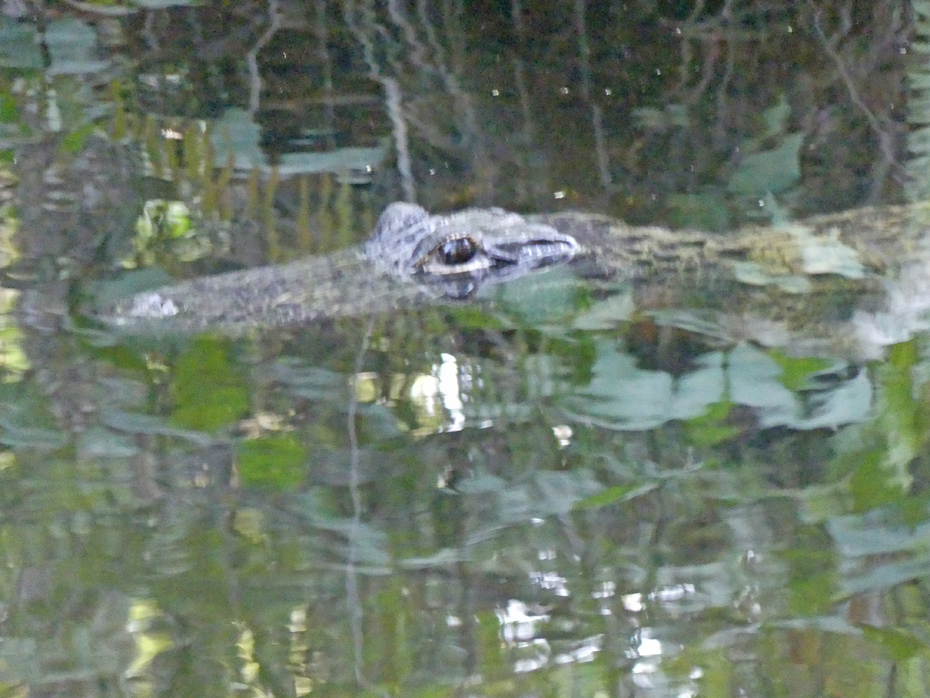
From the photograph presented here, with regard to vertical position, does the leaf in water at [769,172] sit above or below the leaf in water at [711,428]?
above

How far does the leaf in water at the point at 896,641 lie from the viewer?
1557 mm

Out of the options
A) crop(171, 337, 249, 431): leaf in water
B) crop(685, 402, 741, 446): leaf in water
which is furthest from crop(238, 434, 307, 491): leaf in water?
crop(685, 402, 741, 446): leaf in water

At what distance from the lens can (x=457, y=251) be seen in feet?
9.36

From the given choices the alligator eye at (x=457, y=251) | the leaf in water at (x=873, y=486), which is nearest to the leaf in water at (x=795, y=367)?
the leaf in water at (x=873, y=486)

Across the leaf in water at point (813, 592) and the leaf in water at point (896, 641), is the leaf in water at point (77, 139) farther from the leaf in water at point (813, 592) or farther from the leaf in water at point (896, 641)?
the leaf in water at point (896, 641)

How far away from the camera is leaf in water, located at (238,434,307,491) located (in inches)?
75.8

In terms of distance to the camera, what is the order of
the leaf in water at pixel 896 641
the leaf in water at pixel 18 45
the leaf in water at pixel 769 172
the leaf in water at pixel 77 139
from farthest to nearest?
the leaf in water at pixel 18 45 → the leaf in water at pixel 77 139 → the leaf in water at pixel 769 172 → the leaf in water at pixel 896 641

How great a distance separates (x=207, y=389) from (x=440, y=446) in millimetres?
522

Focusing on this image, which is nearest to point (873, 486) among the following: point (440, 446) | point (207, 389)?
point (440, 446)

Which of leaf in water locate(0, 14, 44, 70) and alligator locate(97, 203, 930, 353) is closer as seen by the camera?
alligator locate(97, 203, 930, 353)

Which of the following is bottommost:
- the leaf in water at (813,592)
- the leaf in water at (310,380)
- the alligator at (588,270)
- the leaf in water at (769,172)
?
the leaf in water at (813,592)

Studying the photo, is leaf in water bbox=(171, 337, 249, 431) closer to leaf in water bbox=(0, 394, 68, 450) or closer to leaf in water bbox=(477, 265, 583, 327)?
leaf in water bbox=(0, 394, 68, 450)

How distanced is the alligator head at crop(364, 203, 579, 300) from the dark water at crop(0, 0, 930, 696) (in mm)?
121

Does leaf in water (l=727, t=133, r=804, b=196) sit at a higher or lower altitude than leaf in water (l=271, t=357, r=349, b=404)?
higher
